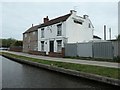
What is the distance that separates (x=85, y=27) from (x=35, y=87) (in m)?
30.7

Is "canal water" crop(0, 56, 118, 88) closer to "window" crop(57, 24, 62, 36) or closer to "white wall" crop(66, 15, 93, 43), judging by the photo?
"white wall" crop(66, 15, 93, 43)

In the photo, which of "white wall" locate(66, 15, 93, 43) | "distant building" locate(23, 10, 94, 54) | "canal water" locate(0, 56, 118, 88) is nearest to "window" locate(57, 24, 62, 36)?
"distant building" locate(23, 10, 94, 54)

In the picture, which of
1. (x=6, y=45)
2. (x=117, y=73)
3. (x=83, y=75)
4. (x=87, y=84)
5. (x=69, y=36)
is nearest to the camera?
(x=87, y=84)

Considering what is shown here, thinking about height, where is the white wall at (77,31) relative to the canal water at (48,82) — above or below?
above

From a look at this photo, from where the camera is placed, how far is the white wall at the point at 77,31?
118ft

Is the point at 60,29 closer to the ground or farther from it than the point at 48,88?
farther from it

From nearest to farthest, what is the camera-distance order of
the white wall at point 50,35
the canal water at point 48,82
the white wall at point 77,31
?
the canal water at point 48,82, the white wall at point 50,35, the white wall at point 77,31

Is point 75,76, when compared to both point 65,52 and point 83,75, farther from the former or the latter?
point 65,52

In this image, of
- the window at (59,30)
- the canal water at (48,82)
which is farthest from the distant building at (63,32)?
the canal water at (48,82)

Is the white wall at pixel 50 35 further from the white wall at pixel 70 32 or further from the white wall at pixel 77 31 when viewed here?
the white wall at pixel 77 31

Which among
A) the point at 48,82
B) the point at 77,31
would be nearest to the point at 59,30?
the point at 77,31

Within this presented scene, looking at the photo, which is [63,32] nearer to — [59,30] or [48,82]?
[59,30]

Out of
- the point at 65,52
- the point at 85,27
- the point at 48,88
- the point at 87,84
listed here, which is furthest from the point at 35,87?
the point at 85,27

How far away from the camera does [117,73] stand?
13.1 meters
